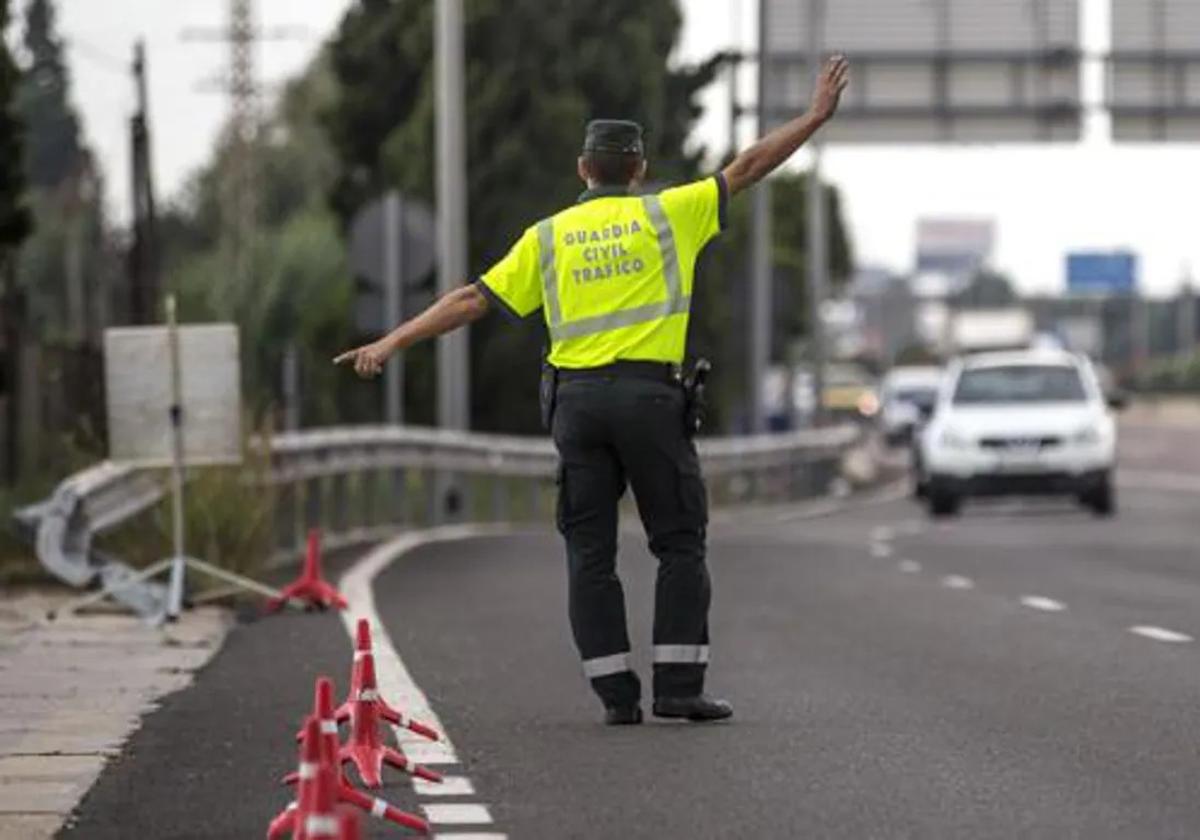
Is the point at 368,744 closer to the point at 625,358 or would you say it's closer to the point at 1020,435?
the point at 625,358

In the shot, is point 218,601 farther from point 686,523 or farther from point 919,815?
point 919,815

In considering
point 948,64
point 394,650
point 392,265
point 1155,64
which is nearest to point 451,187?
point 392,265

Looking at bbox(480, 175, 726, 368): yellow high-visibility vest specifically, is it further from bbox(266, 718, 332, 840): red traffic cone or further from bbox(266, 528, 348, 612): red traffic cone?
bbox(266, 528, 348, 612): red traffic cone

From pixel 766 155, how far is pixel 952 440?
79.2ft

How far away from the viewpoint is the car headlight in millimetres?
35281

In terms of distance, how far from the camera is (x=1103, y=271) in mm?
154375

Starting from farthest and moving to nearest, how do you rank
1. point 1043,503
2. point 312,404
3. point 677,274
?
1. point 1043,503
2. point 312,404
3. point 677,274

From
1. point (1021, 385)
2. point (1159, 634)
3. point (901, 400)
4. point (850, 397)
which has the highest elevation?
point (1021, 385)

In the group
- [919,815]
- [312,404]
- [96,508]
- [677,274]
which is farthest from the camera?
[312,404]

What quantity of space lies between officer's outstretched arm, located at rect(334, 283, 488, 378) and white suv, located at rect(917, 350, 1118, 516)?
23.6m

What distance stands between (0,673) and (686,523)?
356cm

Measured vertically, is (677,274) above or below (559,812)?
above

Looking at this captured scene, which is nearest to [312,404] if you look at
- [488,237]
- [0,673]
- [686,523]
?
[488,237]

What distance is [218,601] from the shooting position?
60.2 feet
